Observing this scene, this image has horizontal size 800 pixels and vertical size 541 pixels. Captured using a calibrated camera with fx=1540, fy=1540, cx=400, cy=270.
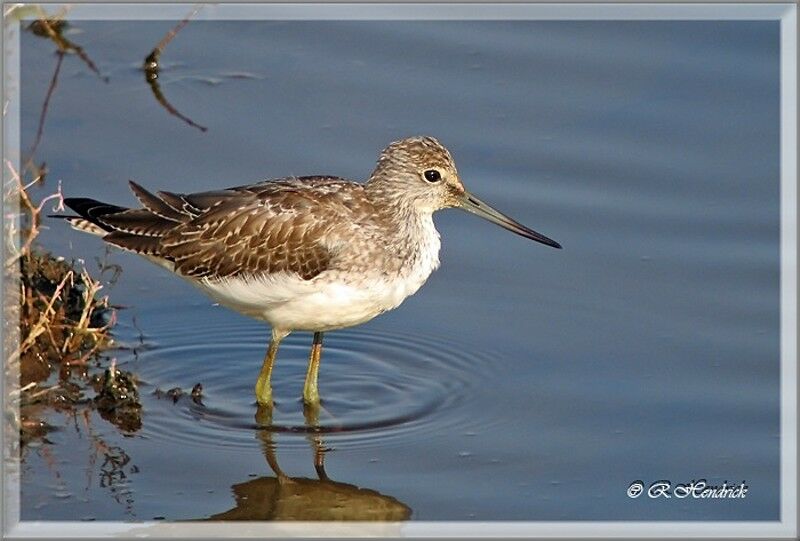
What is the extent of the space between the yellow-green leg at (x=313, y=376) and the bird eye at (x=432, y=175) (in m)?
1.32

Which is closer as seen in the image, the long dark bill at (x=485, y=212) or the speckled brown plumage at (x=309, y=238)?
the speckled brown plumage at (x=309, y=238)

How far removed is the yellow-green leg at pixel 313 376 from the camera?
1064 centimetres

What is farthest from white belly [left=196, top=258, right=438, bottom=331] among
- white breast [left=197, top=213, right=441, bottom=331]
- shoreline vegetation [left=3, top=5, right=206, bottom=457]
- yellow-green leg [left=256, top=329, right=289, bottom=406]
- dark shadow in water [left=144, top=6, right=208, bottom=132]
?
dark shadow in water [left=144, top=6, right=208, bottom=132]

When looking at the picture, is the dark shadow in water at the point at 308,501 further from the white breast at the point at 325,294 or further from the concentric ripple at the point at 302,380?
the white breast at the point at 325,294

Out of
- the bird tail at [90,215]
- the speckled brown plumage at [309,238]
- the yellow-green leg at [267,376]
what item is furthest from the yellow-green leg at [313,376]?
the bird tail at [90,215]

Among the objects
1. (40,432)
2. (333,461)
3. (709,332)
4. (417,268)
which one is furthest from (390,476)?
(709,332)

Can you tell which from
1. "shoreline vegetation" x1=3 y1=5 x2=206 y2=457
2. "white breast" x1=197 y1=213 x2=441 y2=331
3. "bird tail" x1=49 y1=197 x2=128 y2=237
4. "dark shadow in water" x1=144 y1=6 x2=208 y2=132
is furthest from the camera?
"dark shadow in water" x1=144 y1=6 x2=208 y2=132

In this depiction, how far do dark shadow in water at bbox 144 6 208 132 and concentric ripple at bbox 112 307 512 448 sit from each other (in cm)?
264

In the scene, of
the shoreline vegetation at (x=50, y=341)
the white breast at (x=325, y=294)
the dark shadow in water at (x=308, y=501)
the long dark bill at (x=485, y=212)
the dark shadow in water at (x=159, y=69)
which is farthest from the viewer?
the dark shadow in water at (x=159, y=69)

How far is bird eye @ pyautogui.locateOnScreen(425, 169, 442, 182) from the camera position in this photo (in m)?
10.7

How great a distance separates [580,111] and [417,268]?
12.5 ft

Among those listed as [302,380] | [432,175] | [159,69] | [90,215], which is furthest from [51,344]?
[159,69]

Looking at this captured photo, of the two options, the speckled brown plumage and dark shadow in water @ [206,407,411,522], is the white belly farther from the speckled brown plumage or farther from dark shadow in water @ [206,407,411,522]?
dark shadow in water @ [206,407,411,522]

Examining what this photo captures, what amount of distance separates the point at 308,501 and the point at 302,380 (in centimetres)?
172
